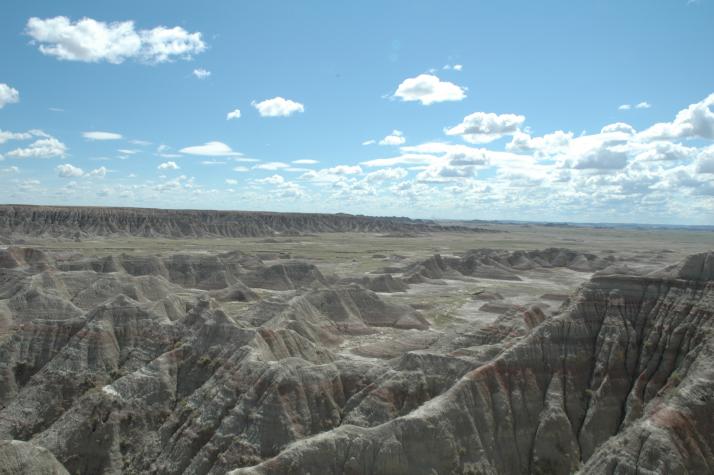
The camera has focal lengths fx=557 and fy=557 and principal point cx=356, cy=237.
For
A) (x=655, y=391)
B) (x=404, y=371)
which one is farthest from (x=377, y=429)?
(x=655, y=391)

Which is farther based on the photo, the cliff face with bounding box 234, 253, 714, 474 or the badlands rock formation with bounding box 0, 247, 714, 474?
the badlands rock formation with bounding box 0, 247, 714, 474

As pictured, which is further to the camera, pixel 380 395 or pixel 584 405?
pixel 380 395

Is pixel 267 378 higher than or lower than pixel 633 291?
lower

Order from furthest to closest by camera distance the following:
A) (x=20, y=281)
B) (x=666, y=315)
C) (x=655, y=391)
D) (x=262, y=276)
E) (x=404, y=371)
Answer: (x=262, y=276) < (x=20, y=281) < (x=404, y=371) < (x=666, y=315) < (x=655, y=391)

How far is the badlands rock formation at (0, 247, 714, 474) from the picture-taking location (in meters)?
21.9

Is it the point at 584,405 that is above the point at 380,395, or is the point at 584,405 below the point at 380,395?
above

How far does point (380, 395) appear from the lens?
26.8m

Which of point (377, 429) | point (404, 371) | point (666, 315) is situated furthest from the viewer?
point (404, 371)

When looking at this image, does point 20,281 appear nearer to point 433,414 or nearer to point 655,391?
point 433,414

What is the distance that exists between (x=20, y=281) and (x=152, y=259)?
1012 inches

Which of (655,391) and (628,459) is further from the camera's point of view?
(655,391)

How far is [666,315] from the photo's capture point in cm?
2661

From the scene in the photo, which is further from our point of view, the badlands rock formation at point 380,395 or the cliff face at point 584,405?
the badlands rock formation at point 380,395

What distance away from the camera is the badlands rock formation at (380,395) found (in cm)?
2194
